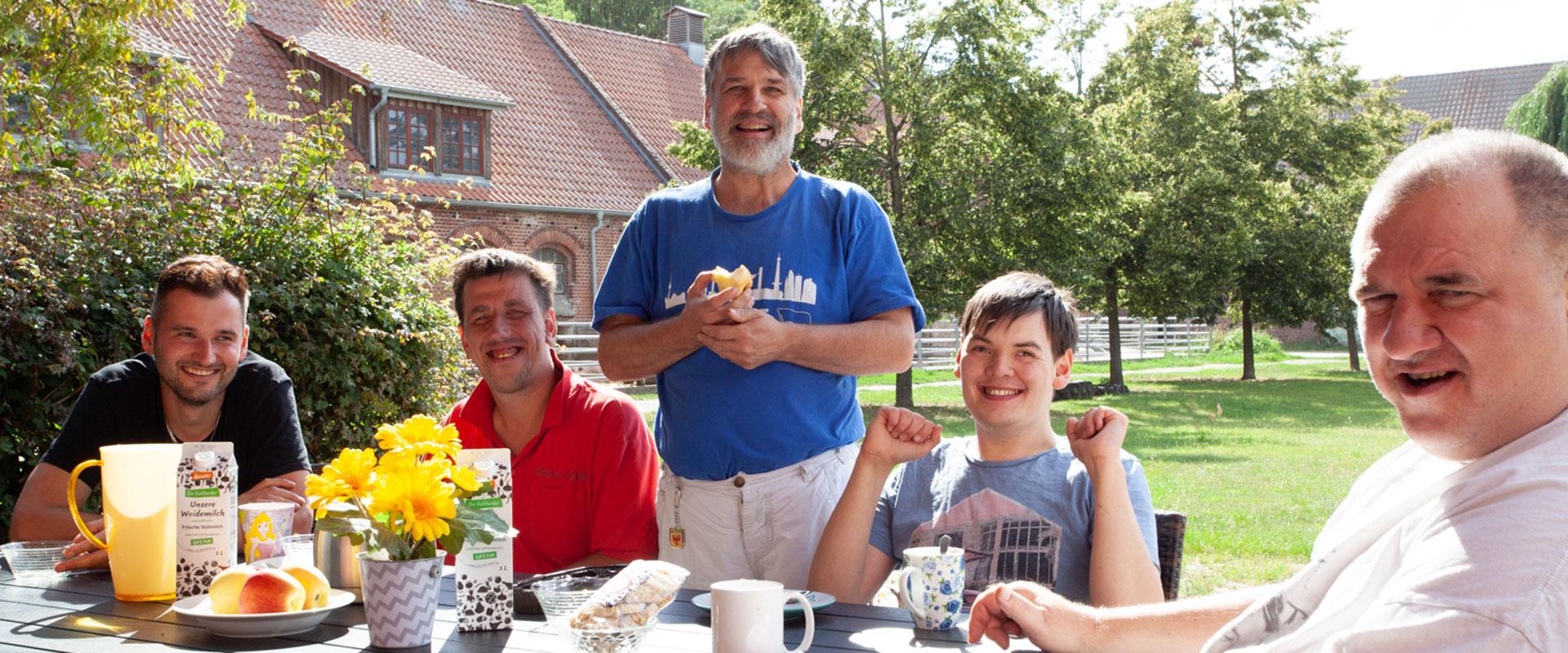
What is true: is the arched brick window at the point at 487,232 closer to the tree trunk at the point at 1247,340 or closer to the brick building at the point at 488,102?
the brick building at the point at 488,102

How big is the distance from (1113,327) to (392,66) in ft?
47.7

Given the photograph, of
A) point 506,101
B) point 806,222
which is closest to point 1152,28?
point 506,101

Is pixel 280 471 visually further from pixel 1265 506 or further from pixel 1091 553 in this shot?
pixel 1265 506

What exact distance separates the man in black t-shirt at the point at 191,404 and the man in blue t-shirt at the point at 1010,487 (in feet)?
4.92

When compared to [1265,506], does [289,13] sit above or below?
above

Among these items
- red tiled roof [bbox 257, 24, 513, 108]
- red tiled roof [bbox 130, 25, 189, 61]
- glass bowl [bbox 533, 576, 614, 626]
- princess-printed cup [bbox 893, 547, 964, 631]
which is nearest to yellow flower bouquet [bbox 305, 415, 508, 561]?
glass bowl [bbox 533, 576, 614, 626]

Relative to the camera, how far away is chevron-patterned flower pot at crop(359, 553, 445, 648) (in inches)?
87.8

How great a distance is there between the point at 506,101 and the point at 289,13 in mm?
4062

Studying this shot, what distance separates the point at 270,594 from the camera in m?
2.38

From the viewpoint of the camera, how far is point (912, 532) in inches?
118

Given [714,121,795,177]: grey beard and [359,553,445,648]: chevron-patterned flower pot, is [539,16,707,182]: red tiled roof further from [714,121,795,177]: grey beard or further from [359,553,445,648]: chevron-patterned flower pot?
[359,553,445,648]: chevron-patterned flower pot

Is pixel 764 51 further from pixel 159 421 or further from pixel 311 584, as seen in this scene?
pixel 159 421

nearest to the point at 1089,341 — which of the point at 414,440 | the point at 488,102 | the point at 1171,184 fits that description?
the point at 1171,184

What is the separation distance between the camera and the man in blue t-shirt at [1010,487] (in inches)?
105
